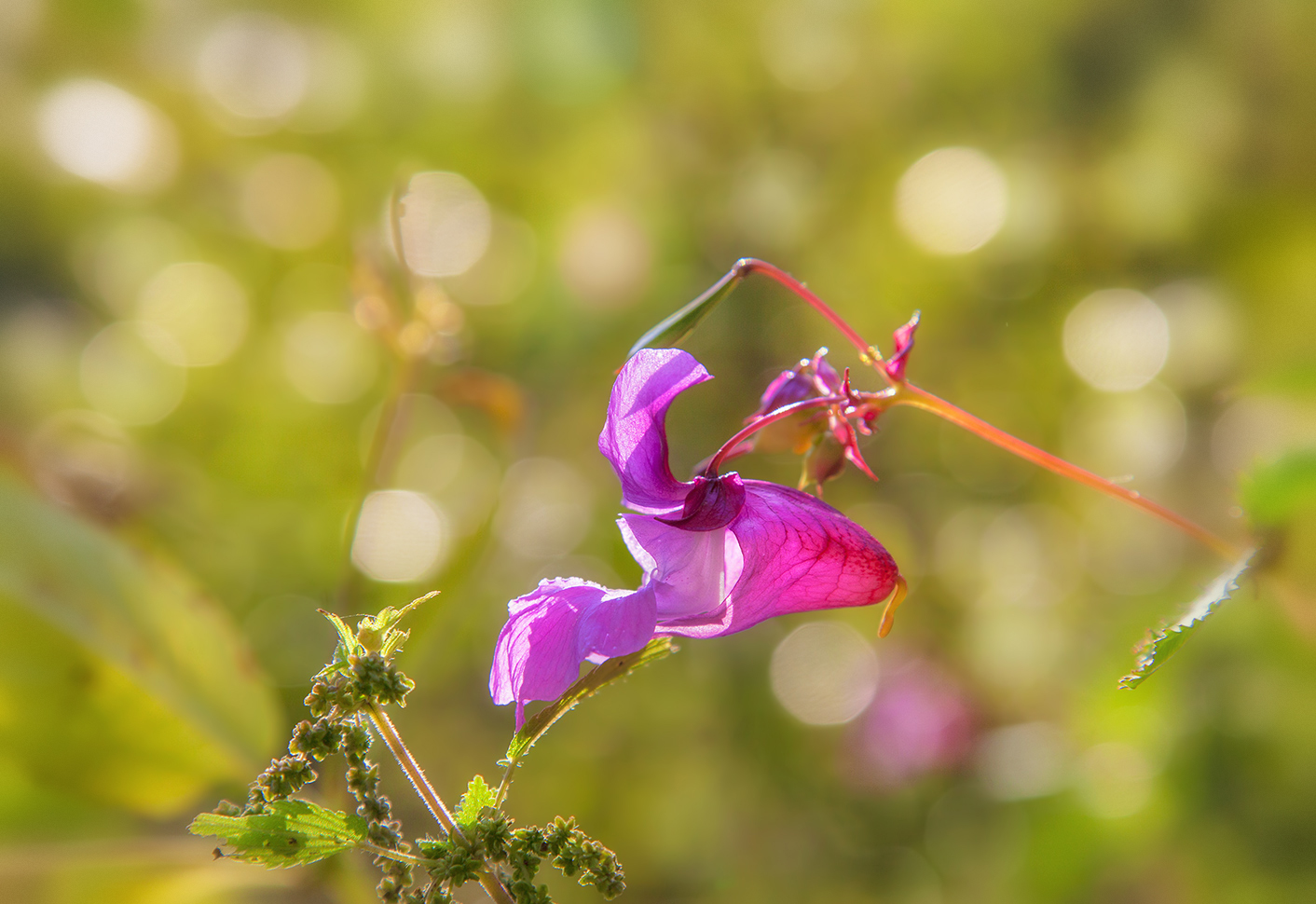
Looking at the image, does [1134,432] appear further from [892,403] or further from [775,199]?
[892,403]

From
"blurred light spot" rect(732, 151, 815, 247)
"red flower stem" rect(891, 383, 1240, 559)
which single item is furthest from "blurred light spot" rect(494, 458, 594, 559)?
"red flower stem" rect(891, 383, 1240, 559)

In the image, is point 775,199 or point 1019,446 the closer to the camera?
point 1019,446

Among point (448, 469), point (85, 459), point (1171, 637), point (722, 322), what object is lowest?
point (1171, 637)

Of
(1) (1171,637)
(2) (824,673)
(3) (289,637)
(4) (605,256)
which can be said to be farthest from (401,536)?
(1) (1171,637)

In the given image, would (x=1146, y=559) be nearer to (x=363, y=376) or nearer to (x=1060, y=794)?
(x=1060, y=794)

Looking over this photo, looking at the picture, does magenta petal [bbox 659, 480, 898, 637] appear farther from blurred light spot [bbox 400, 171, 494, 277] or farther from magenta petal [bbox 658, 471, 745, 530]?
blurred light spot [bbox 400, 171, 494, 277]
